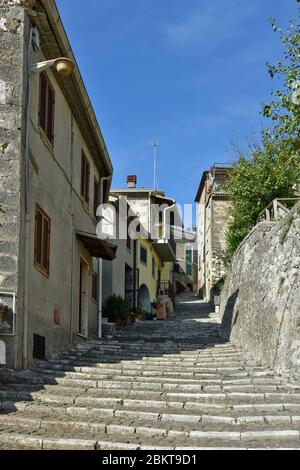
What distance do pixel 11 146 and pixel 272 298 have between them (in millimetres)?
6137

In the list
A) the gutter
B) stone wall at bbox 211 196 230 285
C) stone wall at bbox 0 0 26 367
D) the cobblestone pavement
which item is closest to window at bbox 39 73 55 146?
the gutter

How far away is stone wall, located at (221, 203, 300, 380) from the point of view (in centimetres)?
1096

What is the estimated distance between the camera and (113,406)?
27.7 ft

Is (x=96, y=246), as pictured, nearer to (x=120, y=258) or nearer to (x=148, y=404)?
(x=148, y=404)

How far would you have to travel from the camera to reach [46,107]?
11766 mm

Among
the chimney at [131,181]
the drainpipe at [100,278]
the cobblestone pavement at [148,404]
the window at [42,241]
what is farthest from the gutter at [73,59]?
the chimney at [131,181]

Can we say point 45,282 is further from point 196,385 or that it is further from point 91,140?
point 91,140

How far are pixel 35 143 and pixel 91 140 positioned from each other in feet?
17.6

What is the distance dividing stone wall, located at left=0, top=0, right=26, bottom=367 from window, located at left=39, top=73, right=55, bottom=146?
50.9 inches

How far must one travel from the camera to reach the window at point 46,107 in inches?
453

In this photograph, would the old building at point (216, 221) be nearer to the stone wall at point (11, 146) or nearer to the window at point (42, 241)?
the window at point (42, 241)

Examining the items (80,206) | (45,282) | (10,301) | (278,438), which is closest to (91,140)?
(80,206)

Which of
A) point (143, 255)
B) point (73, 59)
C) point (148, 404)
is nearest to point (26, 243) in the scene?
point (148, 404)

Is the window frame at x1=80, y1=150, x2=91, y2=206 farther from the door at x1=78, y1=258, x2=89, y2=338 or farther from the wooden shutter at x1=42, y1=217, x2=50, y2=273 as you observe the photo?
the wooden shutter at x1=42, y1=217, x2=50, y2=273
